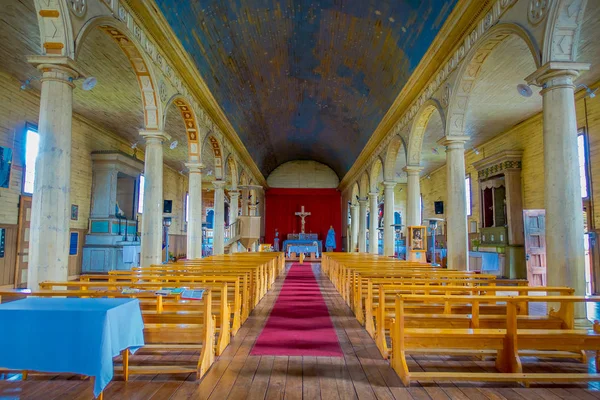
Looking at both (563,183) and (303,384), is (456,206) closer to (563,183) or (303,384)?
(563,183)

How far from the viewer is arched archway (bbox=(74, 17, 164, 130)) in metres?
6.01

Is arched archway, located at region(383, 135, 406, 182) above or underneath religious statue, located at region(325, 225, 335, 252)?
above

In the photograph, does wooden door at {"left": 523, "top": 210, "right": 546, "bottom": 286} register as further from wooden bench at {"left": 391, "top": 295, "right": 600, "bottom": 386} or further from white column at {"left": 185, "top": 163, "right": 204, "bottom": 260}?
white column at {"left": 185, "top": 163, "right": 204, "bottom": 260}

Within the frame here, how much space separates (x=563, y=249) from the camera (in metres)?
5.06

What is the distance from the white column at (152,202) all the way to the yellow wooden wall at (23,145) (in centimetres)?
371

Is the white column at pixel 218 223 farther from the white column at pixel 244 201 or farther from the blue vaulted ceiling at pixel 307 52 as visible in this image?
the white column at pixel 244 201

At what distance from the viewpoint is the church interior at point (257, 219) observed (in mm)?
3486

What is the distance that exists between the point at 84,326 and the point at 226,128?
12.1 metres

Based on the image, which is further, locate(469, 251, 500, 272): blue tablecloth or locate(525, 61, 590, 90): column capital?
locate(469, 251, 500, 272): blue tablecloth

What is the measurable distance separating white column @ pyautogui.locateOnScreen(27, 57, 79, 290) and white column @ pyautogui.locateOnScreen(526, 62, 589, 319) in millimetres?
6089

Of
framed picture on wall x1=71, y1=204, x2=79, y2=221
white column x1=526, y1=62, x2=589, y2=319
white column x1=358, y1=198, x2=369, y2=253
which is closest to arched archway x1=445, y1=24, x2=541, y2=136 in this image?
white column x1=526, y1=62, x2=589, y2=319

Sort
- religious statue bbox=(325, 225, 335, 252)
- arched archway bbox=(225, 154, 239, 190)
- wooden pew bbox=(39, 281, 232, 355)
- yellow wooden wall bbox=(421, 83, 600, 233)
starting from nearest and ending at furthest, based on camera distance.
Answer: wooden pew bbox=(39, 281, 232, 355), yellow wooden wall bbox=(421, 83, 600, 233), arched archway bbox=(225, 154, 239, 190), religious statue bbox=(325, 225, 335, 252)

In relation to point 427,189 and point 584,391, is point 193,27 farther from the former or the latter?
point 427,189

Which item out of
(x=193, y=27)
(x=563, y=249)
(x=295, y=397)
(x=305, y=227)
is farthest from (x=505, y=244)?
(x=305, y=227)
